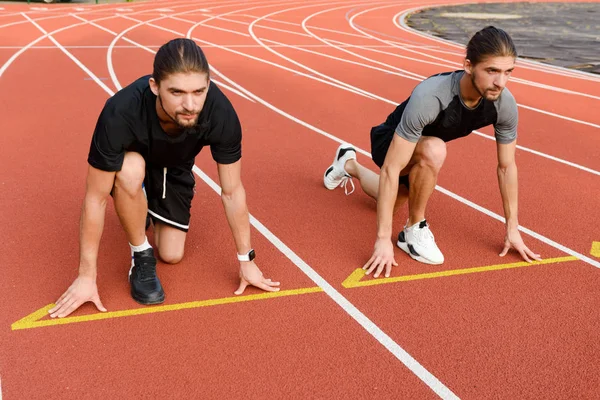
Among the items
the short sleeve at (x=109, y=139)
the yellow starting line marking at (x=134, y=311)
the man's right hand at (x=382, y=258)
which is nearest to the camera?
the short sleeve at (x=109, y=139)

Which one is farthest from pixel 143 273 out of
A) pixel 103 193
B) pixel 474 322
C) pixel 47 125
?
pixel 47 125

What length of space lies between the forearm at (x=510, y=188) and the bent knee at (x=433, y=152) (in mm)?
377

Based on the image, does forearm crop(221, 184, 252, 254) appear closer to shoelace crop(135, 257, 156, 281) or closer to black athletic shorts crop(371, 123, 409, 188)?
shoelace crop(135, 257, 156, 281)

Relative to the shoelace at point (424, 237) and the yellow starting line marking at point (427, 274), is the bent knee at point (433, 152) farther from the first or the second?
the yellow starting line marking at point (427, 274)

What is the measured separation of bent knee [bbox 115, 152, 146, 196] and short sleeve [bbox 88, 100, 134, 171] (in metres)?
0.11

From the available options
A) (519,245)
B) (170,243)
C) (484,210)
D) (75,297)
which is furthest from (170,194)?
(484,210)

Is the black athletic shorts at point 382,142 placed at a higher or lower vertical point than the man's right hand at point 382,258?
higher

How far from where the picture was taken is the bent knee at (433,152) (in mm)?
3850

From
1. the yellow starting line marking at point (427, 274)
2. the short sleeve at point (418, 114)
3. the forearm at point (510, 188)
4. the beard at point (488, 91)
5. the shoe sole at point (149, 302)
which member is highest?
the beard at point (488, 91)

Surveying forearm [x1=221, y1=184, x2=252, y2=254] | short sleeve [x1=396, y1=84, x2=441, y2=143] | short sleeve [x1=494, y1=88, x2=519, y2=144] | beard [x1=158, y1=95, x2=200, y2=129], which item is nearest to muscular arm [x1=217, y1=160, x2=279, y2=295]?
forearm [x1=221, y1=184, x2=252, y2=254]

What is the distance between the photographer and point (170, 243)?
377 cm

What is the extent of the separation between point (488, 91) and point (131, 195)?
1964 mm

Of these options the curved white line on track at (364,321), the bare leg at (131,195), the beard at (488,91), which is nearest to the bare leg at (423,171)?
the beard at (488,91)

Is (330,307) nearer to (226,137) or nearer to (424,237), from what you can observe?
(424,237)
